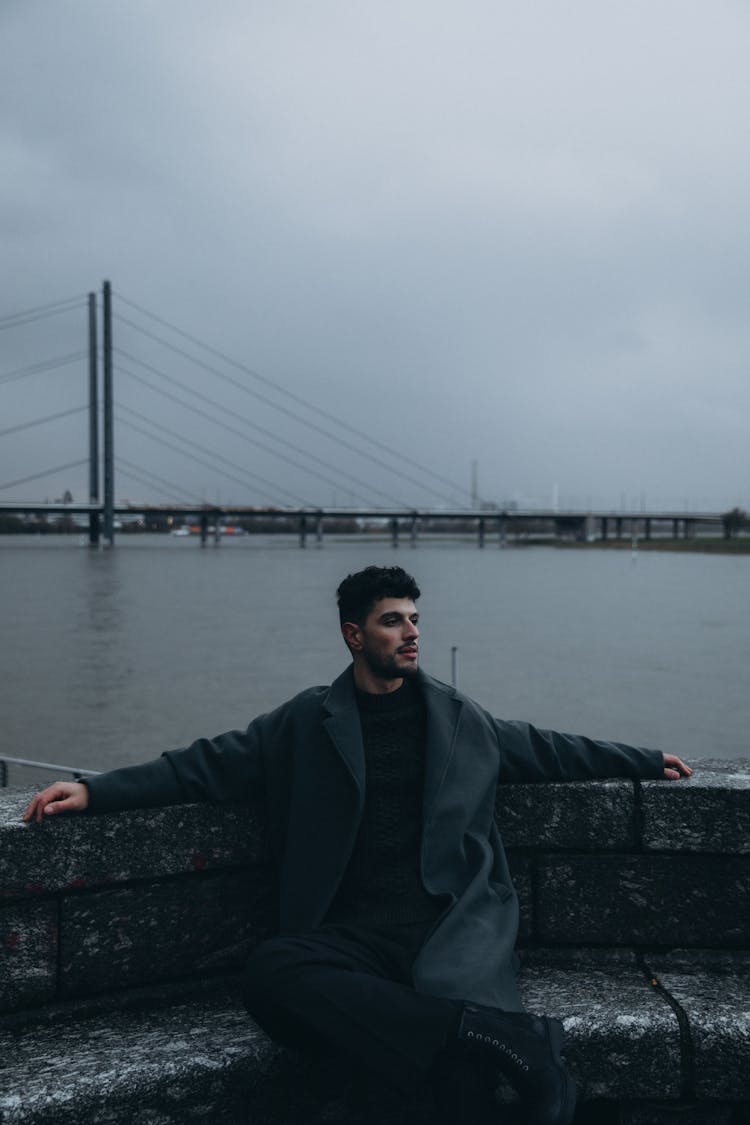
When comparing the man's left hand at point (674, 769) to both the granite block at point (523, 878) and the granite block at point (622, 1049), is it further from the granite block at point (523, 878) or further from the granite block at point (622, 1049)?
the granite block at point (622, 1049)

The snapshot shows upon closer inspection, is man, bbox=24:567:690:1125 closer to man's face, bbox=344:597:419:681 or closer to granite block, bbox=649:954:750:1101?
man's face, bbox=344:597:419:681

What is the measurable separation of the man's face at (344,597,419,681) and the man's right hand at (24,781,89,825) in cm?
70

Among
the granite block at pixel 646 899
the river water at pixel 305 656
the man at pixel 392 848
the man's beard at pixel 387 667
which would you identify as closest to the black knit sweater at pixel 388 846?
the man at pixel 392 848

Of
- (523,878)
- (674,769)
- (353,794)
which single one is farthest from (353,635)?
(674,769)

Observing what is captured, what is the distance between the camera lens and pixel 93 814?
251 centimetres

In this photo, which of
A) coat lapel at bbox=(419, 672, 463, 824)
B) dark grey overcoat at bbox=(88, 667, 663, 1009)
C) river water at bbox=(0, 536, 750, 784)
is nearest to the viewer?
dark grey overcoat at bbox=(88, 667, 663, 1009)

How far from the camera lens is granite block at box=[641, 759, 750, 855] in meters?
2.74

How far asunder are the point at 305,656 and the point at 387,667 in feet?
65.7

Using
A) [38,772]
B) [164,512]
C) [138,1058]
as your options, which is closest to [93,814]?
[138,1058]

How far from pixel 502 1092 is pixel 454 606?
108 ft

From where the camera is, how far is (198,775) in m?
2.57

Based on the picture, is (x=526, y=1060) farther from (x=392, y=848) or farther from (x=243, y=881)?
(x=243, y=881)

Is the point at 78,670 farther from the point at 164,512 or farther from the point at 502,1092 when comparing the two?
the point at 164,512

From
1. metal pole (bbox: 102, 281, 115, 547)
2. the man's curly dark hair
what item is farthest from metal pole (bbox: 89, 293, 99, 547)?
the man's curly dark hair
